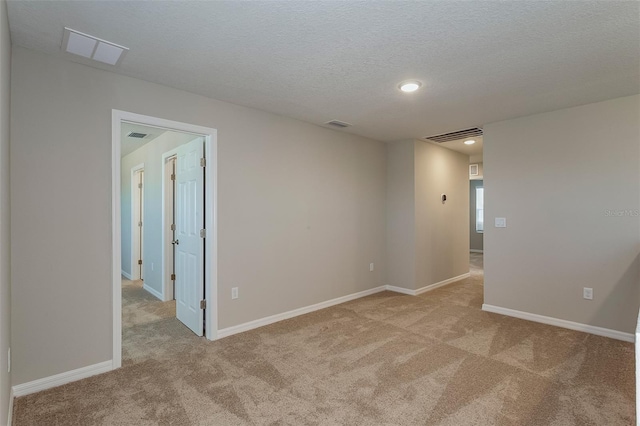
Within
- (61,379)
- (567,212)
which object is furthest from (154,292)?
(567,212)

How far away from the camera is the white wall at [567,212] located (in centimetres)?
330

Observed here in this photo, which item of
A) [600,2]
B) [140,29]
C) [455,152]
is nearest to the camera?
[600,2]

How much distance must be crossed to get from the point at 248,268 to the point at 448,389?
2193 mm

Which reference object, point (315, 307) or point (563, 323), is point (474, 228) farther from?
point (315, 307)

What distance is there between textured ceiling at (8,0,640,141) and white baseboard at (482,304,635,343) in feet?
7.71

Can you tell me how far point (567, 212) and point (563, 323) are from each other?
1.23 meters

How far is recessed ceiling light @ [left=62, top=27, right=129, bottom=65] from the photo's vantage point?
2145 millimetres

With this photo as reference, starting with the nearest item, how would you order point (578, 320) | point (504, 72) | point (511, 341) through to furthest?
point (504, 72) < point (511, 341) < point (578, 320)

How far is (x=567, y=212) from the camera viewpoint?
3645 millimetres

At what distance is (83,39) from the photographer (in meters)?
2.18

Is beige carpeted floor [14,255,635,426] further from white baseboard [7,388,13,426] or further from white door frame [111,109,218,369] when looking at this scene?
white door frame [111,109,218,369]

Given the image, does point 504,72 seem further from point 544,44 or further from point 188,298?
point 188,298

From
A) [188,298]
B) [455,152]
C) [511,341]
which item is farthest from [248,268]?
[455,152]

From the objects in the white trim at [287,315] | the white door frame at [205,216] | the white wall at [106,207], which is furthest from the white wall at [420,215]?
the white door frame at [205,216]
